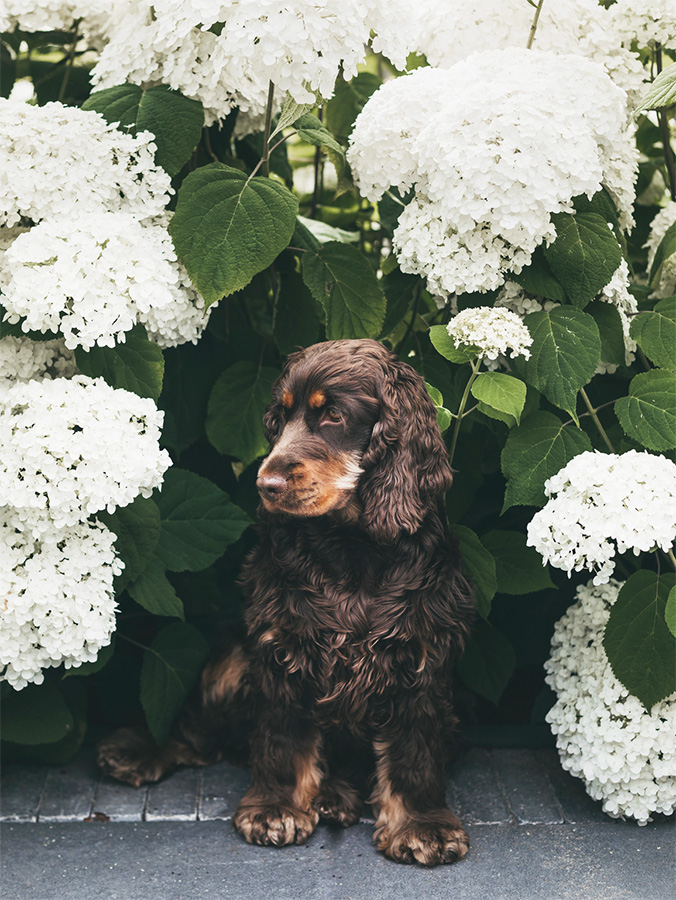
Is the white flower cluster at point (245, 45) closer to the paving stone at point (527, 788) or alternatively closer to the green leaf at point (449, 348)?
the green leaf at point (449, 348)

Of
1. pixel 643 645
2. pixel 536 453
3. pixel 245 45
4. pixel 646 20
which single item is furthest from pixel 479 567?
pixel 646 20

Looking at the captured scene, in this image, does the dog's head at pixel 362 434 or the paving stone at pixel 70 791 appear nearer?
the dog's head at pixel 362 434

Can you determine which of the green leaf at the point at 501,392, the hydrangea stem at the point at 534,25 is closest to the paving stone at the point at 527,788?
the green leaf at the point at 501,392

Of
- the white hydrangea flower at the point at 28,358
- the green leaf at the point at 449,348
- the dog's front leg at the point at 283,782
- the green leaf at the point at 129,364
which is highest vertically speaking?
the green leaf at the point at 449,348

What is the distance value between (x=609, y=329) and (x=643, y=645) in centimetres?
82

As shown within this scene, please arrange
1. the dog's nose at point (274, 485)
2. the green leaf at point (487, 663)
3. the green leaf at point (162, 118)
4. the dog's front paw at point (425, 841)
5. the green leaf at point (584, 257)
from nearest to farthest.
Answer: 1. the dog's nose at point (274, 485)
2. the dog's front paw at point (425, 841)
3. the green leaf at point (584, 257)
4. the green leaf at point (162, 118)
5. the green leaf at point (487, 663)

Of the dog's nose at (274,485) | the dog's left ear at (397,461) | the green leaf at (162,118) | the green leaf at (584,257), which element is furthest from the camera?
the green leaf at (162,118)

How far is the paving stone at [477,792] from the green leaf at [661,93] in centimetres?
182

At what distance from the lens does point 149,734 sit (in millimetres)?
2676

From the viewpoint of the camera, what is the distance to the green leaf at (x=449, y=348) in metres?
2.22

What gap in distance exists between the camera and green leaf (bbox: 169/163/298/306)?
2.24 meters

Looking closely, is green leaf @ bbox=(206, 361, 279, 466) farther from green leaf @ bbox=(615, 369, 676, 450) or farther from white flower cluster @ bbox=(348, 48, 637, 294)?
green leaf @ bbox=(615, 369, 676, 450)

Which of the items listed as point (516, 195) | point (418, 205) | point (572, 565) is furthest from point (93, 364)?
point (572, 565)

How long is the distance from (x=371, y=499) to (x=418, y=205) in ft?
2.71
